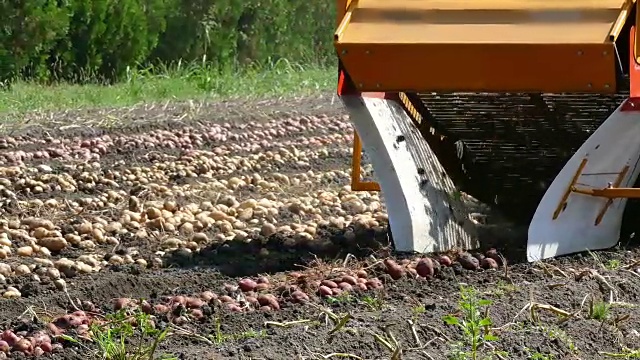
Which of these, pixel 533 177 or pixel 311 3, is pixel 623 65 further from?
pixel 311 3

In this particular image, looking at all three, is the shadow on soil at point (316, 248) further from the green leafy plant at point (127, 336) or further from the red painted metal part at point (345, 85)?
the green leafy plant at point (127, 336)

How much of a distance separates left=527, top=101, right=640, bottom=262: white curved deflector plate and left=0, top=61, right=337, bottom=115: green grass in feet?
23.4

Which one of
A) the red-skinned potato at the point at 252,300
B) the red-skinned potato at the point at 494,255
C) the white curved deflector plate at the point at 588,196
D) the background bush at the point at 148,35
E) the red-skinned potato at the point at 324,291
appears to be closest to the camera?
the red-skinned potato at the point at 252,300

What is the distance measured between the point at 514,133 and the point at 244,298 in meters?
2.00

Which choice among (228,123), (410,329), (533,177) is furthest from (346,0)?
(228,123)

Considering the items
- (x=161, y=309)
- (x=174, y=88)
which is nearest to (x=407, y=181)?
(x=161, y=309)

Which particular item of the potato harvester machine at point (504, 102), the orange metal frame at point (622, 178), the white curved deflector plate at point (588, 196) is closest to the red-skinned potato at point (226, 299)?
the potato harvester machine at point (504, 102)

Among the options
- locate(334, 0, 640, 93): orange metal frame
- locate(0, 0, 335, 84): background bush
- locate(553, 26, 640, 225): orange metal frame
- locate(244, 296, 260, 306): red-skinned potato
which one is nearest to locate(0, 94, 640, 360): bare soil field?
locate(244, 296, 260, 306): red-skinned potato

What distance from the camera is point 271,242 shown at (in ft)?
21.6

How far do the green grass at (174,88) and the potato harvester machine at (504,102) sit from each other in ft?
21.2

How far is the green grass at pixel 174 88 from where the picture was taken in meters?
12.9

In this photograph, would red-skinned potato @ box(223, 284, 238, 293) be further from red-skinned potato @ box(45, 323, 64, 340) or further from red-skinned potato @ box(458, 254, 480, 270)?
red-skinned potato @ box(458, 254, 480, 270)

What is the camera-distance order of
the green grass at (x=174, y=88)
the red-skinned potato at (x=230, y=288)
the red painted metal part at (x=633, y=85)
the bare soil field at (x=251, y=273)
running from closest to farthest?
the bare soil field at (x=251, y=273) < the red-skinned potato at (x=230, y=288) < the red painted metal part at (x=633, y=85) < the green grass at (x=174, y=88)

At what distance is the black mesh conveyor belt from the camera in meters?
6.30
